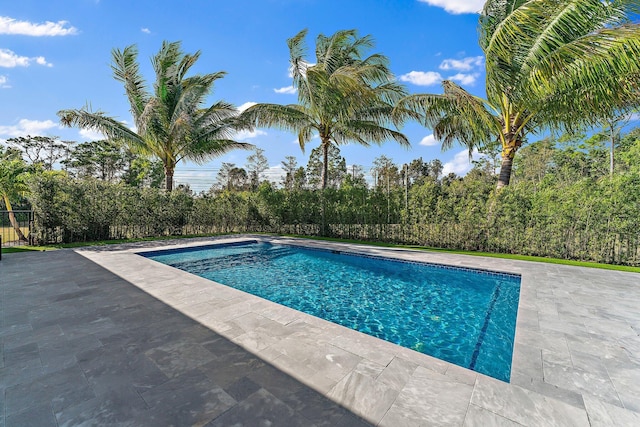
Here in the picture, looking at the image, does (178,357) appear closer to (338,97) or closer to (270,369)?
(270,369)

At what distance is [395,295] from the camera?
5387mm

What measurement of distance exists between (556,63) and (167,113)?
12.0m

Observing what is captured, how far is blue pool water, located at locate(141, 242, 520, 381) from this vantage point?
356 centimetres

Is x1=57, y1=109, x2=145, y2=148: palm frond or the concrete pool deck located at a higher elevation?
x1=57, y1=109, x2=145, y2=148: palm frond

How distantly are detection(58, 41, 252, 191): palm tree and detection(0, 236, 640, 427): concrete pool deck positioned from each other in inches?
319

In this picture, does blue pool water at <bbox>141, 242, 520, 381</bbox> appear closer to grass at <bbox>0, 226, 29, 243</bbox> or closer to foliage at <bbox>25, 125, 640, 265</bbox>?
foliage at <bbox>25, 125, 640, 265</bbox>

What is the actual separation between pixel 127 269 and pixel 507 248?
9891mm

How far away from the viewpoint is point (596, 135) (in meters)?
25.3

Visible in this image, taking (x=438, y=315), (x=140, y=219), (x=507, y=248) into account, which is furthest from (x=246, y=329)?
(x=140, y=219)

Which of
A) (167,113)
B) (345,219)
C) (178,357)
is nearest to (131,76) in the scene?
(167,113)

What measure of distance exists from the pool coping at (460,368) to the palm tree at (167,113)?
324 inches

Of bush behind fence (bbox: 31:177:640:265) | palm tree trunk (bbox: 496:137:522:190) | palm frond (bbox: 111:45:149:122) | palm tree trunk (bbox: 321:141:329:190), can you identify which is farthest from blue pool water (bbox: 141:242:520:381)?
palm frond (bbox: 111:45:149:122)

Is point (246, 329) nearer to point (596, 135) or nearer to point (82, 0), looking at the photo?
point (82, 0)

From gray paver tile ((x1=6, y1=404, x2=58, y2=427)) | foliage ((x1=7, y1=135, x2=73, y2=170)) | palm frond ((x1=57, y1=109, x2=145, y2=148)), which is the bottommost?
gray paver tile ((x1=6, y1=404, x2=58, y2=427))
